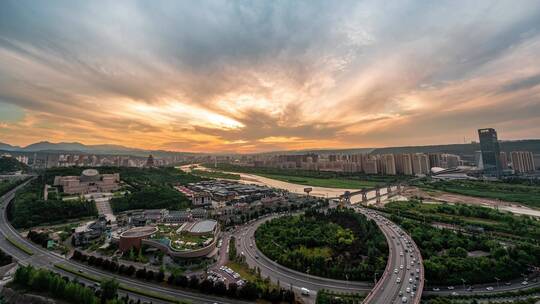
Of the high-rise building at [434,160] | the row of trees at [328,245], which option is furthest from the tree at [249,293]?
the high-rise building at [434,160]

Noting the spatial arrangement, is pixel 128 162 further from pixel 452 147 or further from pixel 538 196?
pixel 452 147

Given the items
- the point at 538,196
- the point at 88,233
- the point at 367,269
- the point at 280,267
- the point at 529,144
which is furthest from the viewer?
the point at 529,144

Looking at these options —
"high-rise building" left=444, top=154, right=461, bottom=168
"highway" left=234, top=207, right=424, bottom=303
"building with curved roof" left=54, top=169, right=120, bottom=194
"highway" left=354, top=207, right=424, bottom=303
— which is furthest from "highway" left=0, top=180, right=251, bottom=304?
"high-rise building" left=444, top=154, right=461, bottom=168

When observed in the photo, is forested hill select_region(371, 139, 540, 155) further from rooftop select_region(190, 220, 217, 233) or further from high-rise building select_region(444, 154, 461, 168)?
rooftop select_region(190, 220, 217, 233)

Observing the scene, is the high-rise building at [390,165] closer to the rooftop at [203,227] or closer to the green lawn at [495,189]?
the green lawn at [495,189]

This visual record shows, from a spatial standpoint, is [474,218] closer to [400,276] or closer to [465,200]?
[465,200]

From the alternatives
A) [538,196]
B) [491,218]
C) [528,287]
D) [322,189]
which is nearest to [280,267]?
[528,287]

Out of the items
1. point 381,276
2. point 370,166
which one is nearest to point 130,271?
point 381,276
